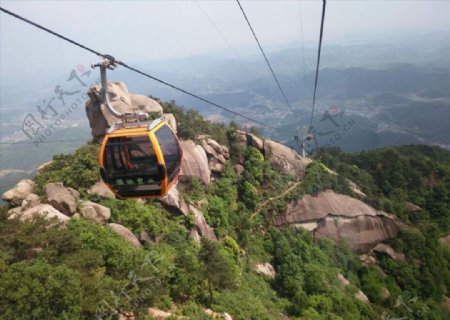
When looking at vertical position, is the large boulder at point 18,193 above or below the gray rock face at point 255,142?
above

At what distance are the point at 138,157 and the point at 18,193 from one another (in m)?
13.1

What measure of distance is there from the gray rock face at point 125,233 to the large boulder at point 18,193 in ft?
18.7

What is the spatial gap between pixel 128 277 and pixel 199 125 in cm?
2164

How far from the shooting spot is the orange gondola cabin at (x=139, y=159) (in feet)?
33.6

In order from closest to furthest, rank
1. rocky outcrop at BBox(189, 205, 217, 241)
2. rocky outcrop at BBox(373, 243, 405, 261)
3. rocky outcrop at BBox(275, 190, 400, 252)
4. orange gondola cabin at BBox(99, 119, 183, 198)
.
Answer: orange gondola cabin at BBox(99, 119, 183, 198) < rocky outcrop at BBox(189, 205, 217, 241) < rocky outcrop at BBox(275, 190, 400, 252) < rocky outcrop at BBox(373, 243, 405, 261)

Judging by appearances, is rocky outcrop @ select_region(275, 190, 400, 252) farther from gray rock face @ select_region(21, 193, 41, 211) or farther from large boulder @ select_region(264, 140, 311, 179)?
gray rock face @ select_region(21, 193, 41, 211)

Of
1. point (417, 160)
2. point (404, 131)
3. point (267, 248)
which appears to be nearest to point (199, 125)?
point (267, 248)

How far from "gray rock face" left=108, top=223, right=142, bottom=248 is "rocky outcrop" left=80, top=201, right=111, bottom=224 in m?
0.70

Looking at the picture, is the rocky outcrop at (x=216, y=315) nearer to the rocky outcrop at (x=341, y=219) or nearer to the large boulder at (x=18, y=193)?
the large boulder at (x=18, y=193)

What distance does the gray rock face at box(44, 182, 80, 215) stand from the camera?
18.2 metres

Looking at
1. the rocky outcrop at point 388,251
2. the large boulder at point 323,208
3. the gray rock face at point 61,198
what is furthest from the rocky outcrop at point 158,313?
the rocky outcrop at point 388,251

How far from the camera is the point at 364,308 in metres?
28.0

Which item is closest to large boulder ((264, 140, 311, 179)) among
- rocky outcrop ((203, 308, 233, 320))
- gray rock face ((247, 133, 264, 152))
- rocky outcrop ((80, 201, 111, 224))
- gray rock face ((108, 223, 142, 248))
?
gray rock face ((247, 133, 264, 152))

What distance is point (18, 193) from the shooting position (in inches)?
772
